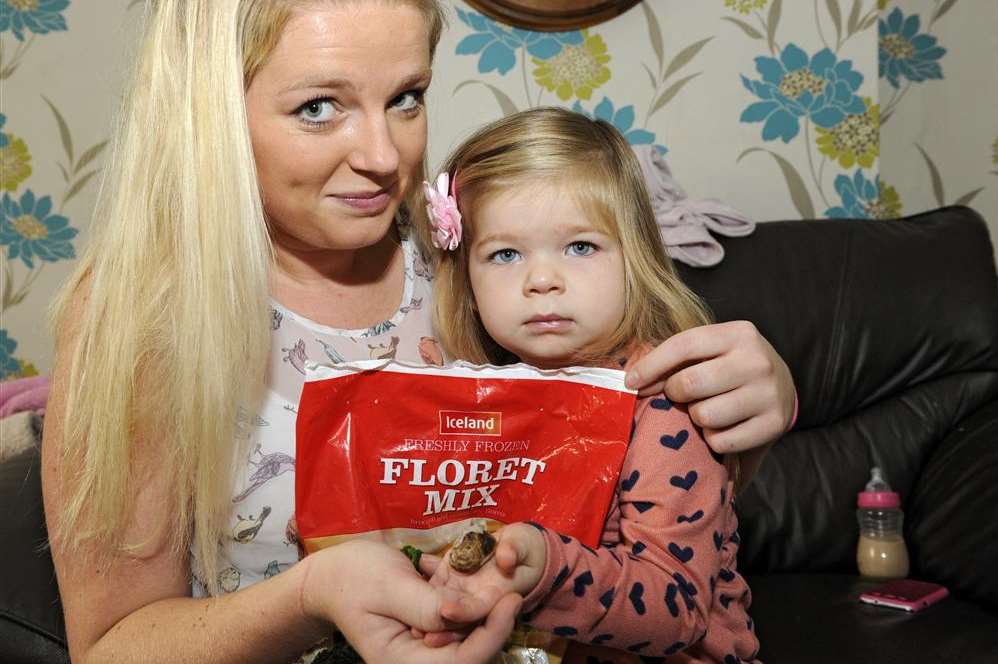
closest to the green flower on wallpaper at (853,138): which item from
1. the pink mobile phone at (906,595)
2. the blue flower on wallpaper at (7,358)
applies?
the pink mobile phone at (906,595)

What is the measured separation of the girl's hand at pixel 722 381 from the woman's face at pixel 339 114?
0.35 metres

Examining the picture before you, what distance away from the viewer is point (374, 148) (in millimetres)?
1074

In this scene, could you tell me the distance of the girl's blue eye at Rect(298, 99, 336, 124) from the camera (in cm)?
107

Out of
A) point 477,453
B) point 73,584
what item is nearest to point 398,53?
point 477,453

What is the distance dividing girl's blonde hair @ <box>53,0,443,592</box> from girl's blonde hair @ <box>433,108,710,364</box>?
22cm

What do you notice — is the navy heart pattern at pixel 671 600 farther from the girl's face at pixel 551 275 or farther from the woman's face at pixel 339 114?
the woman's face at pixel 339 114

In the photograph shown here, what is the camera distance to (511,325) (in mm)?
1180

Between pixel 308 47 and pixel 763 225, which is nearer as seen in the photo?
pixel 308 47

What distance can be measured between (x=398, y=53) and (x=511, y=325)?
330 mm

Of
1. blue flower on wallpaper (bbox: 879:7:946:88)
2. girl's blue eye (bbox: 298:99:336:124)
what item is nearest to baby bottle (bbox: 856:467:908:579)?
girl's blue eye (bbox: 298:99:336:124)

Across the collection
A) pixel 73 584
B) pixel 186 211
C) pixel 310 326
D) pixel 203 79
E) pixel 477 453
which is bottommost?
pixel 73 584

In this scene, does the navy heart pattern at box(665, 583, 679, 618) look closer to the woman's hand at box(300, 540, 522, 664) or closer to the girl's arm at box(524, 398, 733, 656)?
the girl's arm at box(524, 398, 733, 656)

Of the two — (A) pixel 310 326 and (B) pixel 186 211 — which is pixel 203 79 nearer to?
(B) pixel 186 211

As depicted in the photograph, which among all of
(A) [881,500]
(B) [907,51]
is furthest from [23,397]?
(B) [907,51]
